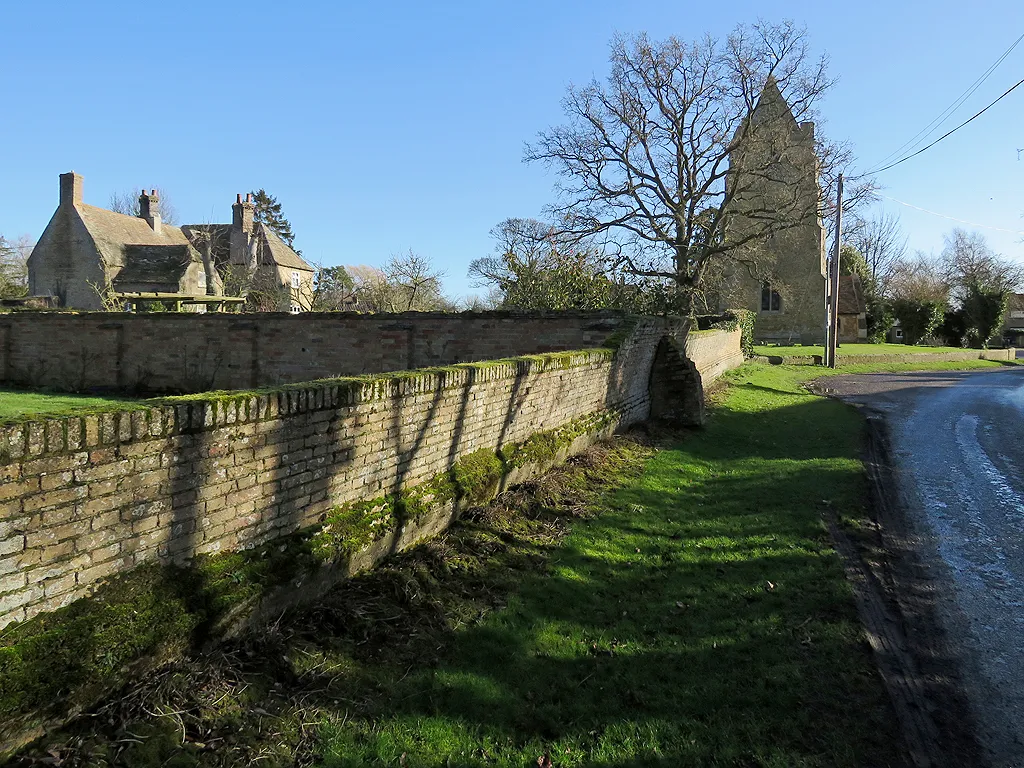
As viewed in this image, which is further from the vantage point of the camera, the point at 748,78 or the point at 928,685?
the point at 748,78

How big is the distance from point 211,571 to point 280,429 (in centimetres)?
91

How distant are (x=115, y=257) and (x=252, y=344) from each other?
31.4 m

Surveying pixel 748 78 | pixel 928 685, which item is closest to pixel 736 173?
pixel 748 78

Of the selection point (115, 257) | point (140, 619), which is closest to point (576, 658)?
point (140, 619)

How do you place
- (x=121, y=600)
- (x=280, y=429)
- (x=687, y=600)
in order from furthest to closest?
(x=687, y=600), (x=280, y=429), (x=121, y=600)

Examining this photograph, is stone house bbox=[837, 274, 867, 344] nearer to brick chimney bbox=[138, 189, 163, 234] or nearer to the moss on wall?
brick chimney bbox=[138, 189, 163, 234]

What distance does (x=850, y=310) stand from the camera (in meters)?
50.1

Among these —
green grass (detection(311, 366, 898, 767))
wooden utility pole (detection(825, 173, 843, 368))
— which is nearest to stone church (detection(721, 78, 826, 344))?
wooden utility pole (detection(825, 173, 843, 368))

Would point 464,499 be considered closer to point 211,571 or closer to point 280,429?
point 280,429

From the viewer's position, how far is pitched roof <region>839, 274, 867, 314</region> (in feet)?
164

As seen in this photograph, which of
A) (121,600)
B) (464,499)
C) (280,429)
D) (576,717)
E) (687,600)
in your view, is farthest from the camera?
(464,499)

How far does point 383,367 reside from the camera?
13461mm

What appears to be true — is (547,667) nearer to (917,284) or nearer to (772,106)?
(772,106)

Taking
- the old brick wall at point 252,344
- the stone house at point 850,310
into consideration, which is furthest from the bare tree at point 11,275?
the stone house at point 850,310
